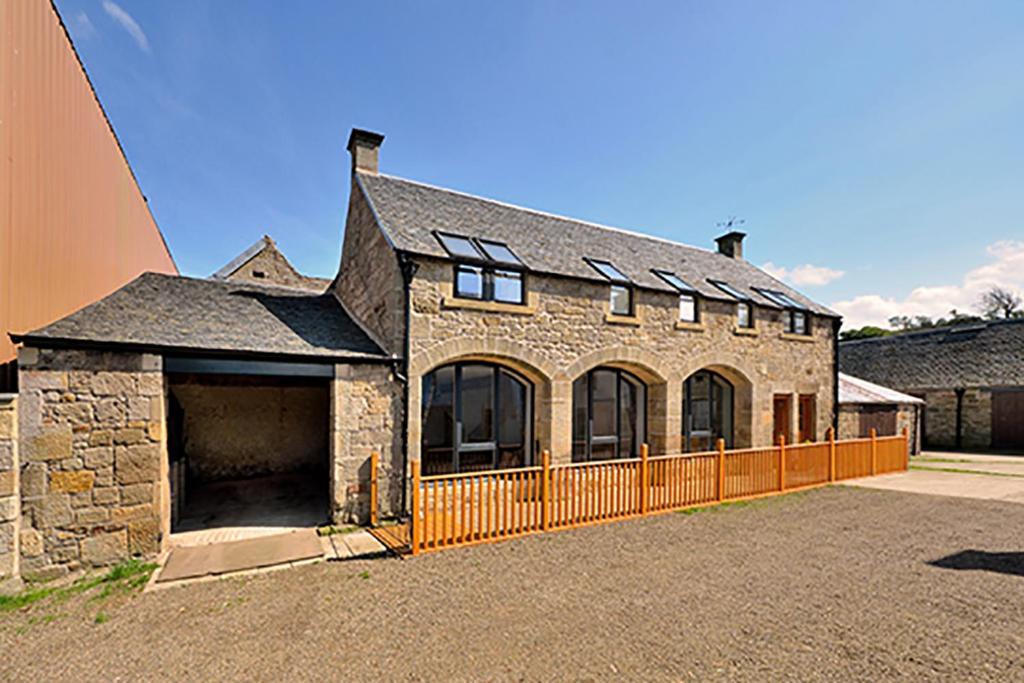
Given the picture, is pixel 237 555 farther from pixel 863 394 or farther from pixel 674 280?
pixel 863 394

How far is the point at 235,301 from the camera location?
8.79 metres

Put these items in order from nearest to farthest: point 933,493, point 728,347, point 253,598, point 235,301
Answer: point 253,598, point 235,301, point 933,493, point 728,347

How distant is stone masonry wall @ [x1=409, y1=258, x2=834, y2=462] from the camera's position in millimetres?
8547

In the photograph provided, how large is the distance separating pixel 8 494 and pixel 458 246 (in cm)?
719

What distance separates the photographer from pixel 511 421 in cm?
999

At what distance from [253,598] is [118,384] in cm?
337

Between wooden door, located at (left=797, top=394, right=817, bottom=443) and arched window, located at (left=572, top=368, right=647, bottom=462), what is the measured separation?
20.4ft

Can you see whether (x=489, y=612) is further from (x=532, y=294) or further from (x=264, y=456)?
(x=264, y=456)

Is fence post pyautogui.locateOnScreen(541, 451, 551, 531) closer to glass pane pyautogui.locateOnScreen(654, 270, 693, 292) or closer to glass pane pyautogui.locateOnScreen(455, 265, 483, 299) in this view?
glass pane pyautogui.locateOnScreen(455, 265, 483, 299)

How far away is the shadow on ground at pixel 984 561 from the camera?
19.3 ft

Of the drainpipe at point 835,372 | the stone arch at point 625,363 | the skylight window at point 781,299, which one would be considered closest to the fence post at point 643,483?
the stone arch at point 625,363

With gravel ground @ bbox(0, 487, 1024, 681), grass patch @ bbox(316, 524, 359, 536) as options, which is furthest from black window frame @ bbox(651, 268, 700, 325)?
grass patch @ bbox(316, 524, 359, 536)

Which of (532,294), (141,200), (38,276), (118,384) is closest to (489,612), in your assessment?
(118,384)

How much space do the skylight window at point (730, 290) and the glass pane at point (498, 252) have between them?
6.63 m
